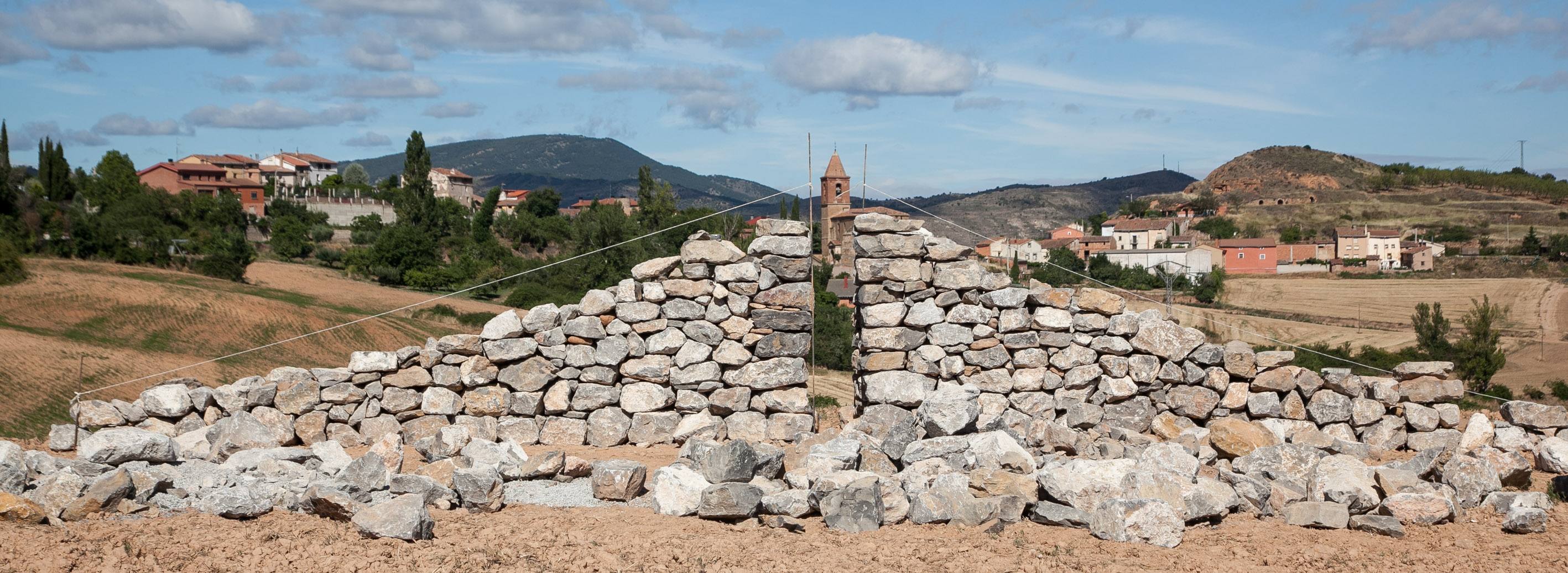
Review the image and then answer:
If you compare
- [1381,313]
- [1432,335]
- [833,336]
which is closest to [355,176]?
[833,336]

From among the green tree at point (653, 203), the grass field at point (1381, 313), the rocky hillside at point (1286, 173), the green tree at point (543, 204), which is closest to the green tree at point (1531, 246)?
the grass field at point (1381, 313)

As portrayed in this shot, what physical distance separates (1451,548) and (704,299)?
251 inches


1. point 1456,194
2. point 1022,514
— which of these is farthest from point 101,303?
point 1456,194

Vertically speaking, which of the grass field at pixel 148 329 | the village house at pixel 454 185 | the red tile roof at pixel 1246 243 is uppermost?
the village house at pixel 454 185

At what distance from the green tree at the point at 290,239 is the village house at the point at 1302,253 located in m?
61.1

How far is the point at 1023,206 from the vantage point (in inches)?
5595

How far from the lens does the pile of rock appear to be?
9.80 m

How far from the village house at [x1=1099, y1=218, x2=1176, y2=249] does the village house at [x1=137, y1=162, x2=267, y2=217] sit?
65225 mm

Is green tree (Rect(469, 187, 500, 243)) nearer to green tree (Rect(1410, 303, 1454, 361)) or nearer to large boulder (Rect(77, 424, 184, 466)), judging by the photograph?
green tree (Rect(1410, 303, 1454, 361))

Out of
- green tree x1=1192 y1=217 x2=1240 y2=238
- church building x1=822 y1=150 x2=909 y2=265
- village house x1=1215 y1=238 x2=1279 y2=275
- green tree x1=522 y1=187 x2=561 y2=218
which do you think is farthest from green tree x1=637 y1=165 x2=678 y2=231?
green tree x1=1192 y1=217 x2=1240 y2=238

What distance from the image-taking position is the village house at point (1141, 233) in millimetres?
78500

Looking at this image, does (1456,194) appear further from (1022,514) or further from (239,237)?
(1022,514)

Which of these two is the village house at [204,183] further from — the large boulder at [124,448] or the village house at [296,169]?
the large boulder at [124,448]

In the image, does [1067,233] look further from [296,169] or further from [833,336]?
[296,169]
